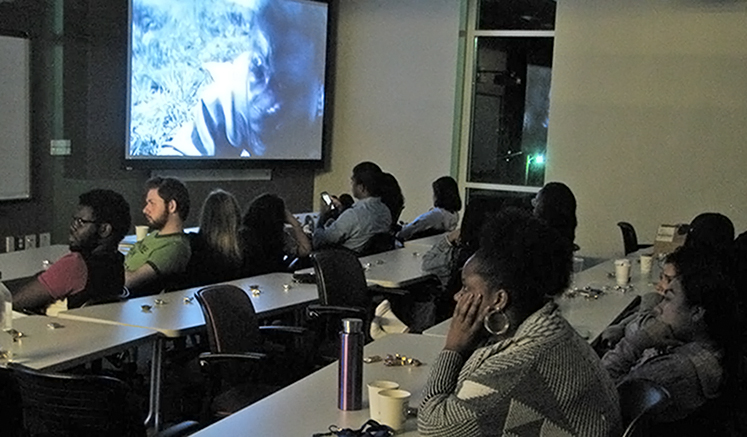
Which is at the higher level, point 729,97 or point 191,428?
point 729,97

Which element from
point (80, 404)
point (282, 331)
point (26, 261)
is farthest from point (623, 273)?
point (26, 261)

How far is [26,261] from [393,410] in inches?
147

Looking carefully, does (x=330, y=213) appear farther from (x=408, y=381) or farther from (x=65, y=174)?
(x=408, y=381)

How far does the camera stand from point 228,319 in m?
3.53

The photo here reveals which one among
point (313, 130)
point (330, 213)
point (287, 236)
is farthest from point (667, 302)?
point (313, 130)

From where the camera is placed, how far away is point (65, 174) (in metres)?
7.43

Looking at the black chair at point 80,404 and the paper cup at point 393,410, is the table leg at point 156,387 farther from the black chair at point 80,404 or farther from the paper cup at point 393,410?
the paper cup at point 393,410

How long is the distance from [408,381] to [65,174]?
5346mm

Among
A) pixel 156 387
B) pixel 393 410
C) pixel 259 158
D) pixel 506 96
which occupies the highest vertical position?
pixel 506 96

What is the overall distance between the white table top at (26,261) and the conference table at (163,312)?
1063mm

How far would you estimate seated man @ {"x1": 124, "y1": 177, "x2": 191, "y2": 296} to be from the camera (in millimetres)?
4641

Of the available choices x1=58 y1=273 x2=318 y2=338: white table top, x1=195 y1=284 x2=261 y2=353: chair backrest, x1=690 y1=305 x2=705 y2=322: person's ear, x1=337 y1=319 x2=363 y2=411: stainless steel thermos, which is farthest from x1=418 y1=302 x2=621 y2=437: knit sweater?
x1=58 y1=273 x2=318 y2=338: white table top

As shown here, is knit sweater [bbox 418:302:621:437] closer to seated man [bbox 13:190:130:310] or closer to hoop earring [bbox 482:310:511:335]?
hoop earring [bbox 482:310:511:335]

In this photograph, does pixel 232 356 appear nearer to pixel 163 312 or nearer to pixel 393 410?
pixel 163 312
